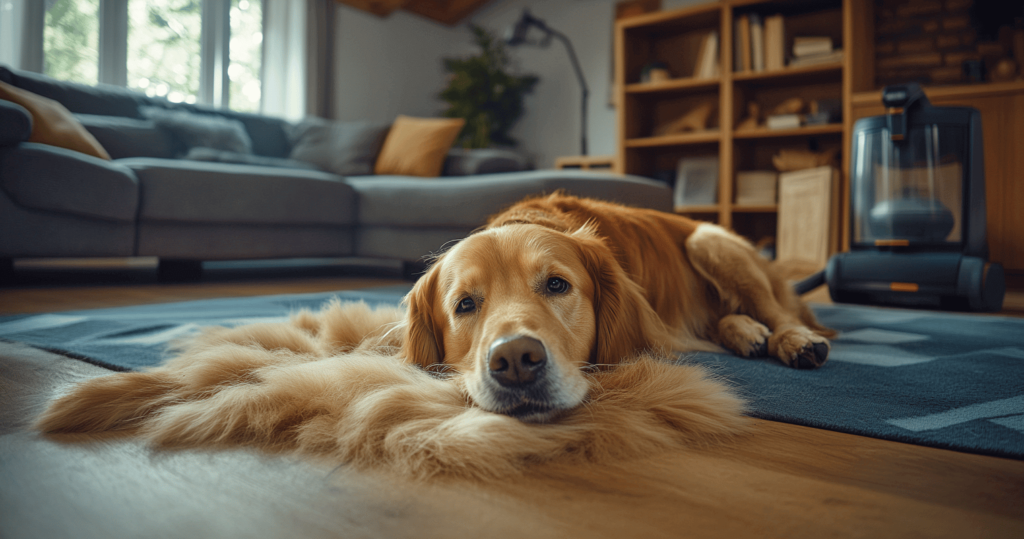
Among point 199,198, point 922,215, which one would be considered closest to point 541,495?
point 922,215

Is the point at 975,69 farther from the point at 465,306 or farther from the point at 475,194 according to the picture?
the point at 465,306

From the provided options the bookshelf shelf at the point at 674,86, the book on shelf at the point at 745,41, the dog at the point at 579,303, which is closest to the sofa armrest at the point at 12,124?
the dog at the point at 579,303

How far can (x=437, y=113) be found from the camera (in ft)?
24.7

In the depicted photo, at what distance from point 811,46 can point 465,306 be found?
4.42m

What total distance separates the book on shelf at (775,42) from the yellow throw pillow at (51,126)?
4.56m

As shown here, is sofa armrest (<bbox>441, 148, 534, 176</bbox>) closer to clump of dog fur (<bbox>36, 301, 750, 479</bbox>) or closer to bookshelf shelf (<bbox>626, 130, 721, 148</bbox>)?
bookshelf shelf (<bbox>626, 130, 721, 148</bbox>)

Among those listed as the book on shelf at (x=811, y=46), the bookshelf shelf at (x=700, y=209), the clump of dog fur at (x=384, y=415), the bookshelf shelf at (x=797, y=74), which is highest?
the book on shelf at (x=811, y=46)

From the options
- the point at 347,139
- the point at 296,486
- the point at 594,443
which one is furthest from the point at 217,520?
the point at 347,139

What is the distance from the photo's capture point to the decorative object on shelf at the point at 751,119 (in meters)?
4.72

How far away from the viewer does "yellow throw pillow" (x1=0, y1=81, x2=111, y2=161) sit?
2996 mm

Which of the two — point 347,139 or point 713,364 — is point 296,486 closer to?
point 713,364

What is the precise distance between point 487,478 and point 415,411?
0.20m

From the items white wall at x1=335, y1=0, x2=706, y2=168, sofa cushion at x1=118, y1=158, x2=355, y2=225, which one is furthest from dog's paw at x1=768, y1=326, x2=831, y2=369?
white wall at x1=335, y1=0, x2=706, y2=168

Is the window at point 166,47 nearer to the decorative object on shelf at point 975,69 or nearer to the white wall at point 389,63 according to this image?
the white wall at point 389,63
